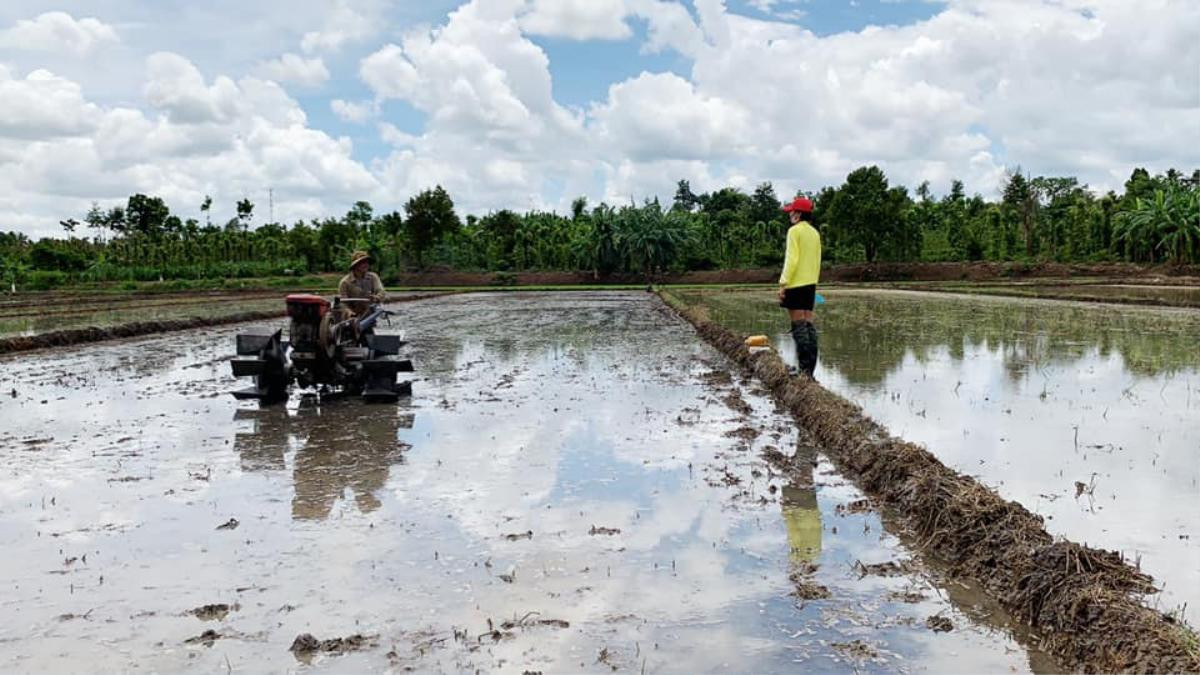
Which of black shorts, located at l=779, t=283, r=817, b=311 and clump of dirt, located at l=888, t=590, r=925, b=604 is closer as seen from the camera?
clump of dirt, located at l=888, t=590, r=925, b=604

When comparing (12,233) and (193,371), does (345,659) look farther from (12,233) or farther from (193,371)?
(12,233)

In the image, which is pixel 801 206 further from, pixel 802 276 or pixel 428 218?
pixel 428 218

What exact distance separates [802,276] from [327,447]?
440 cm

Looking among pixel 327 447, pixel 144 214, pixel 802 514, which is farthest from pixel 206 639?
pixel 144 214

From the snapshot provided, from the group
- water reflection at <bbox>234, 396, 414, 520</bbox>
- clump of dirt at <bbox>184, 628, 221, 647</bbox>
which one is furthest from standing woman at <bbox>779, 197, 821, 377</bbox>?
clump of dirt at <bbox>184, 628, 221, 647</bbox>

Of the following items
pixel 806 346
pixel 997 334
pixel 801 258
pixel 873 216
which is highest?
pixel 873 216

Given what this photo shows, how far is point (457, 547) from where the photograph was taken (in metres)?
4.14

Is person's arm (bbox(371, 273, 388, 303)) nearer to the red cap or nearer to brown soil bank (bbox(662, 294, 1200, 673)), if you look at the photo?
the red cap

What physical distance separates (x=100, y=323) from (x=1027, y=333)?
678 inches

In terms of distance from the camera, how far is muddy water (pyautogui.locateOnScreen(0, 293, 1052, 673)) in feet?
10.1

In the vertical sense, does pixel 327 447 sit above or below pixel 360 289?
below

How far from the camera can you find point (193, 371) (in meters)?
11.1

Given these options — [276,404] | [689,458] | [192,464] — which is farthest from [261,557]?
[276,404]

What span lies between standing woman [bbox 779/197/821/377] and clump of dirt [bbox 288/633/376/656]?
18.6 feet
